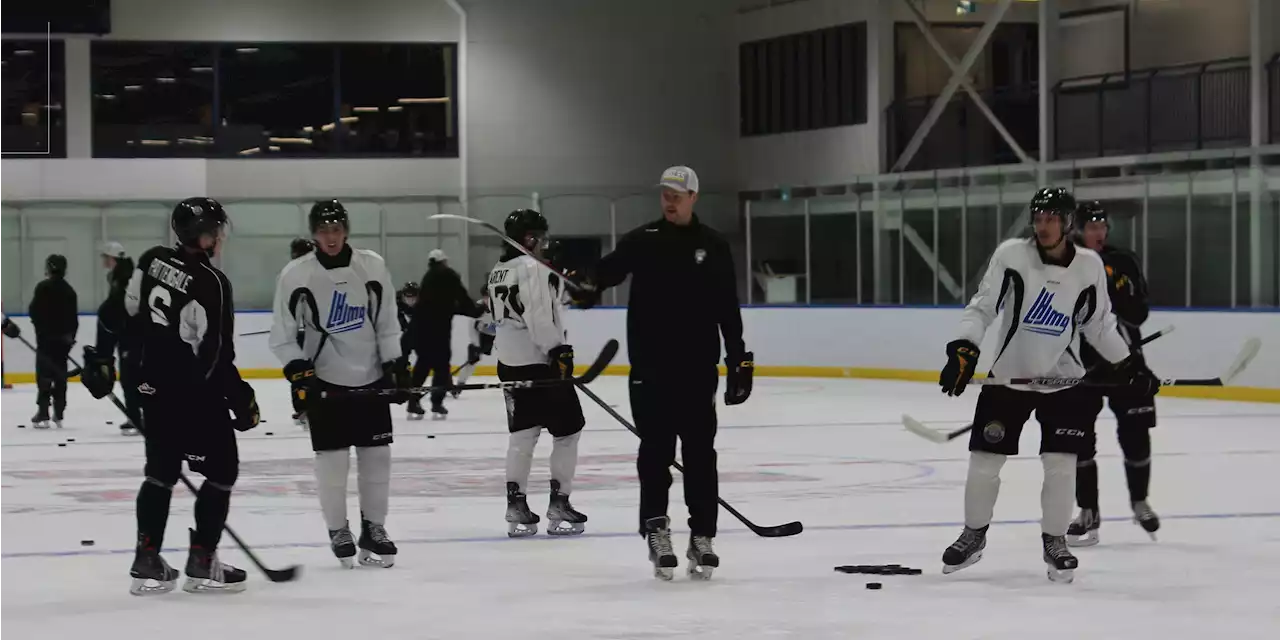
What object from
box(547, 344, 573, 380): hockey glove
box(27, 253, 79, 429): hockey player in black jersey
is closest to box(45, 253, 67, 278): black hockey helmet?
box(27, 253, 79, 429): hockey player in black jersey

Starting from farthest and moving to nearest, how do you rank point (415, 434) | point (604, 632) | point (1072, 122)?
1. point (1072, 122)
2. point (415, 434)
3. point (604, 632)

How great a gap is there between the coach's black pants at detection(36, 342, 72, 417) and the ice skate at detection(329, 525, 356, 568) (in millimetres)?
7000

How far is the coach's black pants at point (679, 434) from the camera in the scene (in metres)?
5.85

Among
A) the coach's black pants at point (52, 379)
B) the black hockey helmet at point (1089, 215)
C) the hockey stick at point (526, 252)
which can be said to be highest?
the black hockey helmet at point (1089, 215)

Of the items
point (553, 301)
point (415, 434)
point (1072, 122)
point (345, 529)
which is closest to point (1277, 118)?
point (1072, 122)

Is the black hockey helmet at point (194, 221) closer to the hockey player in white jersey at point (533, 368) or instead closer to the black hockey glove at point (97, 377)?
the black hockey glove at point (97, 377)

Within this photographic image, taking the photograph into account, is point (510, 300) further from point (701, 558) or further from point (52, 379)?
point (52, 379)

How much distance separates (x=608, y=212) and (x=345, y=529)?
50.8 ft

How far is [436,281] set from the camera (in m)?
13.4

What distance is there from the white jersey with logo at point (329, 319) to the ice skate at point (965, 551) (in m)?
1.96

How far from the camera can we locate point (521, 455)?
7184mm

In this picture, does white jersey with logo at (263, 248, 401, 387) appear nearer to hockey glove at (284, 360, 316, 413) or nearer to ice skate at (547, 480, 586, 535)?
hockey glove at (284, 360, 316, 413)

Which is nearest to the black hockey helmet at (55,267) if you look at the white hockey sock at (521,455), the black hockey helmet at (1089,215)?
the white hockey sock at (521,455)

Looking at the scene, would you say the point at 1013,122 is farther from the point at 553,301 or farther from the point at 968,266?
the point at 553,301
